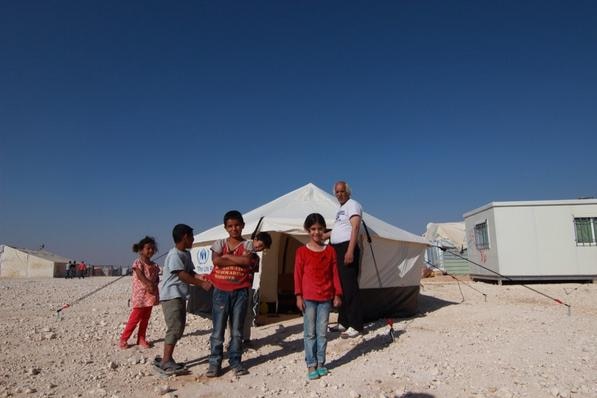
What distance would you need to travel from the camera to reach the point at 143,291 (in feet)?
16.7

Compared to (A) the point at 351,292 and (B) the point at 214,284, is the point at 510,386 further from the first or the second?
(B) the point at 214,284

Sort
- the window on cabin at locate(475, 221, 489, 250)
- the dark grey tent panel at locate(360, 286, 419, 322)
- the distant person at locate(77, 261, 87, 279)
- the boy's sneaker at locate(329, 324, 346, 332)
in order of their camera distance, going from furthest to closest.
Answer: the distant person at locate(77, 261, 87, 279)
the window on cabin at locate(475, 221, 489, 250)
the dark grey tent panel at locate(360, 286, 419, 322)
the boy's sneaker at locate(329, 324, 346, 332)

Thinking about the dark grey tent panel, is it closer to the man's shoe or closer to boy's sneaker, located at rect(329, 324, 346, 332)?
boy's sneaker, located at rect(329, 324, 346, 332)

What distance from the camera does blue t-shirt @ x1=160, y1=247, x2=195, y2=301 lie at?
12.7 feet

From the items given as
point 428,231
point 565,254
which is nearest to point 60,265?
point 428,231

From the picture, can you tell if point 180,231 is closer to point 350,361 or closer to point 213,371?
point 213,371

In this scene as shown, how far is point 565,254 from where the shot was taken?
43.4ft

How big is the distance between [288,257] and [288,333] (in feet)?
10.9

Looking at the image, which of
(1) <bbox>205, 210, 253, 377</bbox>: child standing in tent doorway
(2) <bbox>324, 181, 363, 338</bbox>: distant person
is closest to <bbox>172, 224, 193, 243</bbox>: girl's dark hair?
(1) <bbox>205, 210, 253, 377</bbox>: child standing in tent doorway

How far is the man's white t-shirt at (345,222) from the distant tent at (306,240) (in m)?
1.21

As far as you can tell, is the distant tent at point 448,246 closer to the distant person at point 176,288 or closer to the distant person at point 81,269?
the distant person at point 176,288

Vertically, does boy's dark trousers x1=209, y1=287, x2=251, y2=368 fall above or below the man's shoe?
above

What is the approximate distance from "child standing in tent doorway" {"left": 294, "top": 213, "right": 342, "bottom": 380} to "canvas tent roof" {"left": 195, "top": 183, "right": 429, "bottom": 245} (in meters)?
2.34

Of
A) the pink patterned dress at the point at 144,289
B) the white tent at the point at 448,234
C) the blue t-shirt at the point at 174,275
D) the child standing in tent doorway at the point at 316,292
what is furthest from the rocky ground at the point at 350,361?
the white tent at the point at 448,234
